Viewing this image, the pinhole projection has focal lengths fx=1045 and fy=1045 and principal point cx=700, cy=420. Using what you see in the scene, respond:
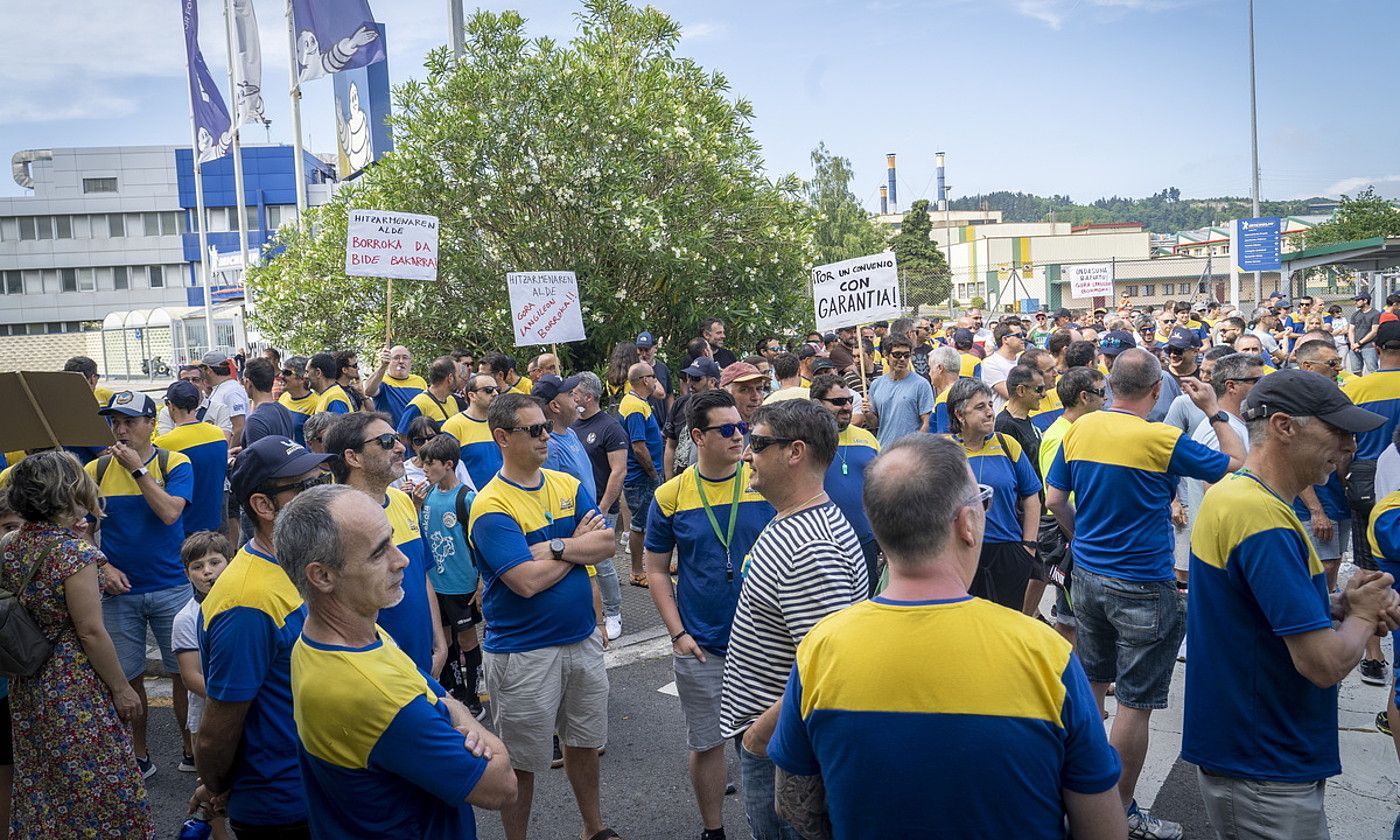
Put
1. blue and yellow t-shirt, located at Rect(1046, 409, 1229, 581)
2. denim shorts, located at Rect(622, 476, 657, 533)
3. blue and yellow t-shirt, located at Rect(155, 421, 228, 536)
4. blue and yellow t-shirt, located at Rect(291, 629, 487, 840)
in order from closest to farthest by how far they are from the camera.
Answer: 1. blue and yellow t-shirt, located at Rect(291, 629, 487, 840)
2. blue and yellow t-shirt, located at Rect(1046, 409, 1229, 581)
3. blue and yellow t-shirt, located at Rect(155, 421, 228, 536)
4. denim shorts, located at Rect(622, 476, 657, 533)

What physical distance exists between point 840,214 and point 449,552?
6191cm

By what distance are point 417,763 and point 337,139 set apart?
2223 cm

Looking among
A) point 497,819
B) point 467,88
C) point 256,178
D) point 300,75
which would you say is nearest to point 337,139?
point 300,75

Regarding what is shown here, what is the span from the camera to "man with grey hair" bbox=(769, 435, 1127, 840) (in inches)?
84.6

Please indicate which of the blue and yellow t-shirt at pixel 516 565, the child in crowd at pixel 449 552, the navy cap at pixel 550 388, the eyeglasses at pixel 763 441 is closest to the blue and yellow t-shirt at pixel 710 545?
the blue and yellow t-shirt at pixel 516 565

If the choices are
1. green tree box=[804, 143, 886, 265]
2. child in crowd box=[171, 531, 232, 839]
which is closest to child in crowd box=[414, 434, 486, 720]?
child in crowd box=[171, 531, 232, 839]

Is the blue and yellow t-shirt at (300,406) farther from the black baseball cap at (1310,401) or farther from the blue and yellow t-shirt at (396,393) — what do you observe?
the black baseball cap at (1310,401)

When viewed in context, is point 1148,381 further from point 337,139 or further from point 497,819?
point 337,139

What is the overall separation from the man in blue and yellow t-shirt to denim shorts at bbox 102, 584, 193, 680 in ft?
8.12

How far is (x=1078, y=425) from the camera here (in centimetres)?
532

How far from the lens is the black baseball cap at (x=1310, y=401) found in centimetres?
319

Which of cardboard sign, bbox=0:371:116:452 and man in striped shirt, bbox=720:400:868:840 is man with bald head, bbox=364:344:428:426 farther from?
man in striped shirt, bbox=720:400:868:840

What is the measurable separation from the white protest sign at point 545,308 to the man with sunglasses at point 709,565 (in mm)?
6634

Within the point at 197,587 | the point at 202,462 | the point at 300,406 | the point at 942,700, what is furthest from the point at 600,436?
→ the point at 942,700
